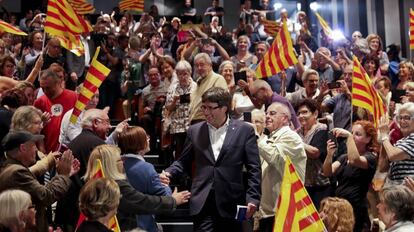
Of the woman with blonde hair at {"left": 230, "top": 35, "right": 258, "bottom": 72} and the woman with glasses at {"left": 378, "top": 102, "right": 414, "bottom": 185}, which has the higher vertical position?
the woman with blonde hair at {"left": 230, "top": 35, "right": 258, "bottom": 72}

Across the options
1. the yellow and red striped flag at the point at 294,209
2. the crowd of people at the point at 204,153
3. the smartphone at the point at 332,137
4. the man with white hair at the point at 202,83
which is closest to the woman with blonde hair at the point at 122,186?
the crowd of people at the point at 204,153

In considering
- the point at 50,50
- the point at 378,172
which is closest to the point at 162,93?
the point at 50,50

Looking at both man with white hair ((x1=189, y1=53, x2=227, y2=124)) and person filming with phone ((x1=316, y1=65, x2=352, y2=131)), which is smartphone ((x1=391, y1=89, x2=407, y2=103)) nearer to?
person filming with phone ((x1=316, y1=65, x2=352, y2=131))

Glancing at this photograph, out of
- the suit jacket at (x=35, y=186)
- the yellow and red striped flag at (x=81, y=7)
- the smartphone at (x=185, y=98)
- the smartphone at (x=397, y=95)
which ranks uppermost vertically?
the yellow and red striped flag at (x=81, y=7)

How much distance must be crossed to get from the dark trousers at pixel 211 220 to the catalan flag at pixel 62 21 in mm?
4761

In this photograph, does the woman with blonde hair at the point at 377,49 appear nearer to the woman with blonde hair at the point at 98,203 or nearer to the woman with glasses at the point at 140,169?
the woman with glasses at the point at 140,169

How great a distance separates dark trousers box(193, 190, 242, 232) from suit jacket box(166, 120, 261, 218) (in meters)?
0.05

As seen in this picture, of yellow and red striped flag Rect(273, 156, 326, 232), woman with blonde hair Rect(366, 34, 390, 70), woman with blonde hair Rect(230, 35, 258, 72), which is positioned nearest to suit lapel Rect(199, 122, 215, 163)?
yellow and red striped flag Rect(273, 156, 326, 232)

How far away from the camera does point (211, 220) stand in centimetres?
693

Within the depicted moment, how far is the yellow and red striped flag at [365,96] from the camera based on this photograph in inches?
349

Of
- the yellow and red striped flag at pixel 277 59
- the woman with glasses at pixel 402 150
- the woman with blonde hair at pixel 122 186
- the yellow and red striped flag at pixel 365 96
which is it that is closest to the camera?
the woman with blonde hair at pixel 122 186

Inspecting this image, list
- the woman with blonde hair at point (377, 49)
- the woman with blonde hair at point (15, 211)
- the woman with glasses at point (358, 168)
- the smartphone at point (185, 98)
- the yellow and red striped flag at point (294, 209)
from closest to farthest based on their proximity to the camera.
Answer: the woman with blonde hair at point (15, 211), the yellow and red striped flag at point (294, 209), the woman with glasses at point (358, 168), the smartphone at point (185, 98), the woman with blonde hair at point (377, 49)

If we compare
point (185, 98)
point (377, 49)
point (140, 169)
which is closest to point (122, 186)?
point (140, 169)

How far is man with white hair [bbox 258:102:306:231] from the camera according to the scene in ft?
24.8
